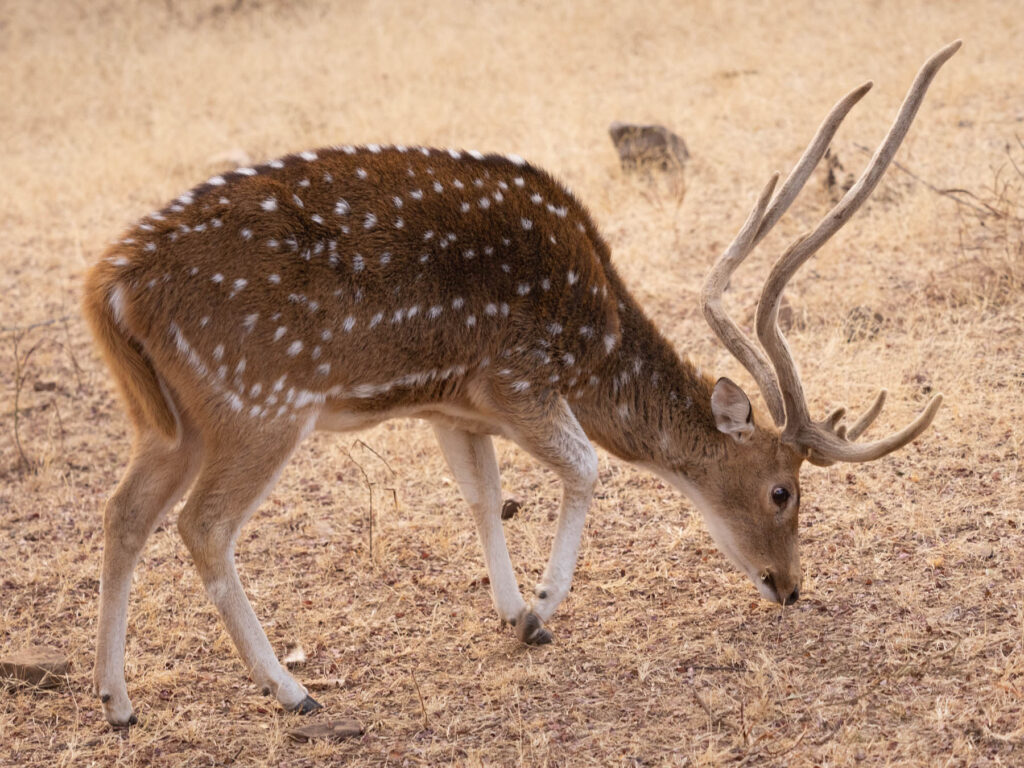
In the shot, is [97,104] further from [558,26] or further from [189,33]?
[558,26]

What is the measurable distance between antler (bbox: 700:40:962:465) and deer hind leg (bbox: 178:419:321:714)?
194 cm

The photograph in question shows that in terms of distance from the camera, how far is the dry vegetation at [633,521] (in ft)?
14.2

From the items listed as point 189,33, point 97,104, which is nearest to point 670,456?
point 97,104

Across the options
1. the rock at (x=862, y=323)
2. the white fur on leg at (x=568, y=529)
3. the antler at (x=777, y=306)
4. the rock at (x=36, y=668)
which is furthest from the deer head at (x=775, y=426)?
the rock at (x=36, y=668)

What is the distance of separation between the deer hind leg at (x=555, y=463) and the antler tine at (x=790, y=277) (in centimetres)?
86

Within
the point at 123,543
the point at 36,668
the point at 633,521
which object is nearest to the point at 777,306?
the point at 633,521

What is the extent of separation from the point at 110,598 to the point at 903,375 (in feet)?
14.8

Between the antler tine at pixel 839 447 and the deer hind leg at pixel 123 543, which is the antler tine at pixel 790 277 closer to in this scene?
the antler tine at pixel 839 447

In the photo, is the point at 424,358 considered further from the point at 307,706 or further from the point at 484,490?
the point at 307,706

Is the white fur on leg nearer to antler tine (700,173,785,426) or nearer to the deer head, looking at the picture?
the deer head

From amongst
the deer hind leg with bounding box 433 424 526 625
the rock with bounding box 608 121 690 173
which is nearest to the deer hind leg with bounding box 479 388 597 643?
the deer hind leg with bounding box 433 424 526 625

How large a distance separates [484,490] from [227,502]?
134cm

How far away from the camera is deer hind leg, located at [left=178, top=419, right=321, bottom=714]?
174 inches

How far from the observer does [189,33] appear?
18094mm
